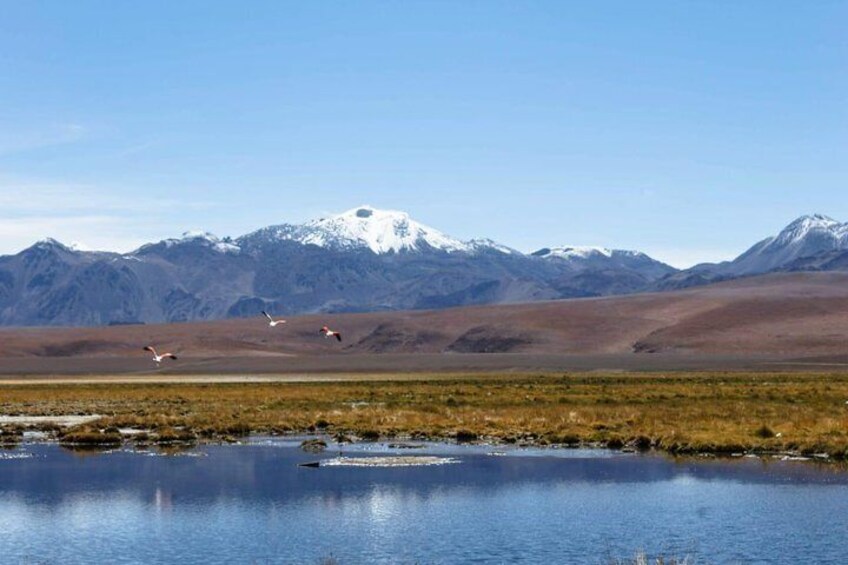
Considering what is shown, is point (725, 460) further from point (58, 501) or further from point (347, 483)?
point (58, 501)

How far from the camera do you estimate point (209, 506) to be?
36.1 meters

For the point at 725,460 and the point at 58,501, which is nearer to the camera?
the point at 58,501

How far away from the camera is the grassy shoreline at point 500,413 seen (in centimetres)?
5144

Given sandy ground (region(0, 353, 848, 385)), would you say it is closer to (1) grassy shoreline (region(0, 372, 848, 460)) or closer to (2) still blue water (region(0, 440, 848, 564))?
(1) grassy shoreline (region(0, 372, 848, 460))

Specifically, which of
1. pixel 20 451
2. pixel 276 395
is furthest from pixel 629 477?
pixel 276 395

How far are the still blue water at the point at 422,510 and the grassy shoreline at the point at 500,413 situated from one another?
531cm

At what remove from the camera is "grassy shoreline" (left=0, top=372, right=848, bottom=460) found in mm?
51438

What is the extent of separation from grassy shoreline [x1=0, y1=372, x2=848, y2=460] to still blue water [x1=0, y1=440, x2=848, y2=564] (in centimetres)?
531

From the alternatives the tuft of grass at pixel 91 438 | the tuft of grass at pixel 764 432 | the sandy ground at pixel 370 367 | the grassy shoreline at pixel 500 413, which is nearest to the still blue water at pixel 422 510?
the grassy shoreline at pixel 500 413

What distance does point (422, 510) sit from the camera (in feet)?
114

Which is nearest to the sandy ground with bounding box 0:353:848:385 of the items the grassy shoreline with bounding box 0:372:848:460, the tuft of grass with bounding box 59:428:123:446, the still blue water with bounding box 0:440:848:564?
the grassy shoreline with bounding box 0:372:848:460

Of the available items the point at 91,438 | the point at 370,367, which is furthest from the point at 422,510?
the point at 370,367

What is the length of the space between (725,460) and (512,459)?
797cm

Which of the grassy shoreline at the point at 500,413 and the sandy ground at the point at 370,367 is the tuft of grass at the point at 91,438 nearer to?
the grassy shoreline at the point at 500,413
